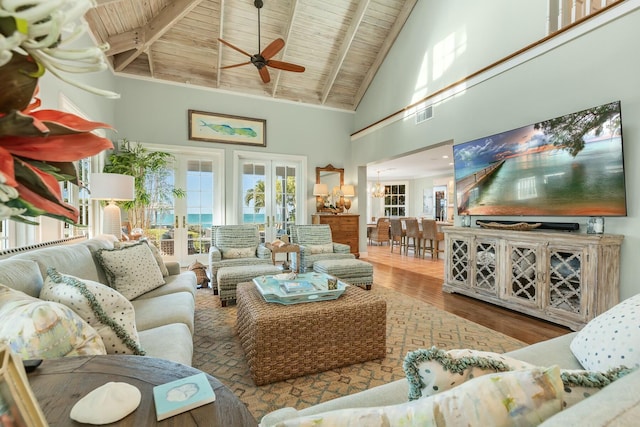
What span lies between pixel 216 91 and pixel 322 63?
2.10 m

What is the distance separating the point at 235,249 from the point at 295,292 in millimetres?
2048

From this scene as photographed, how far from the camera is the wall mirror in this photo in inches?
248

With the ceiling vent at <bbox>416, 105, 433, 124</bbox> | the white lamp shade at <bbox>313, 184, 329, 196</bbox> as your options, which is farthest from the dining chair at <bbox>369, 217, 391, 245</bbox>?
the ceiling vent at <bbox>416, 105, 433, 124</bbox>

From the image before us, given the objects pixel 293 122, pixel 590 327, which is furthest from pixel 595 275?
pixel 293 122

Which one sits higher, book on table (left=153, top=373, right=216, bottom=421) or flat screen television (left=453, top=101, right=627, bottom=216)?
flat screen television (left=453, top=101, right=627, bottom=216)

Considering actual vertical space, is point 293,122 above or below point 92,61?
above

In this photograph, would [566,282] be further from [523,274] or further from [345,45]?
[345,45]

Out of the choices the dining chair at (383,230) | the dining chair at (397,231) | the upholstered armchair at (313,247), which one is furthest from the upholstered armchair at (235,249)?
the dining chair at (383,230)

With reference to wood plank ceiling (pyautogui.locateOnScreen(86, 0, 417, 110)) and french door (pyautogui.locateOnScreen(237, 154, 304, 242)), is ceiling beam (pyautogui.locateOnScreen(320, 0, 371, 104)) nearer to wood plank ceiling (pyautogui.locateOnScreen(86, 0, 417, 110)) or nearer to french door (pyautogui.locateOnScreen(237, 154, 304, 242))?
wood plank ceiling (pyautogui.locateOnScreen(86, 0, 417, 110))

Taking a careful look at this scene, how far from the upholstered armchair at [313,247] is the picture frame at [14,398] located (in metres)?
3.68

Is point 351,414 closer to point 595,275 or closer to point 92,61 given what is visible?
point 92,61

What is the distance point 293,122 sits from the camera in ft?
19.9

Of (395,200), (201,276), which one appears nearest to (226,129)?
(201,276)

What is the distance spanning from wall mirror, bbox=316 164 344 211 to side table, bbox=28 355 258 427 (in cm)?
550
